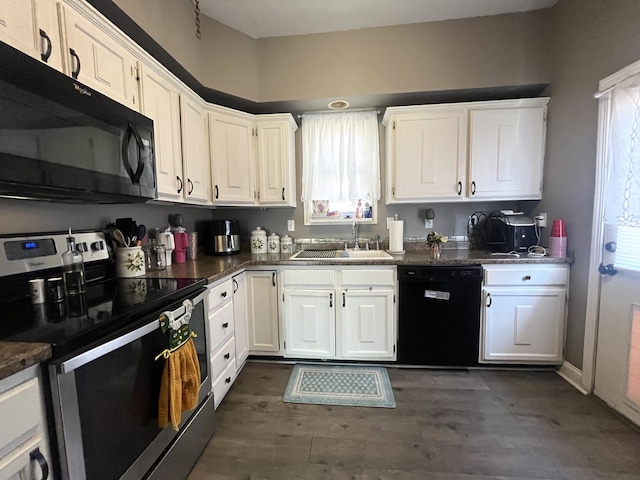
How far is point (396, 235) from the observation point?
259 centimetres

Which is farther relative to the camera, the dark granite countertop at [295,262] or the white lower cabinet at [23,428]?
the dark granite countertop at [295,262]

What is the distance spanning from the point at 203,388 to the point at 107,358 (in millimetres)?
735

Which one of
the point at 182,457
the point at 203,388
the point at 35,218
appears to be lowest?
the point at 182,457

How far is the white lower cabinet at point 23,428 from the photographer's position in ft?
2.11

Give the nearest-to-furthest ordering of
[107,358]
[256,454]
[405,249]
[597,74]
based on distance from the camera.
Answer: [107,358]
[256,454]
[597,74]
[405,249]

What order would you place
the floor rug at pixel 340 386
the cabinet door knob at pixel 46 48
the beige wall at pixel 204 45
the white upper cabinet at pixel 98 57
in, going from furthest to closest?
the floor rug at pixel 340 386, the beige wall at pixel 204 45, the white upper cabinet at pixel 98 57, the cabinet door knob at pixel 46 48

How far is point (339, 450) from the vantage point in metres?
1.51

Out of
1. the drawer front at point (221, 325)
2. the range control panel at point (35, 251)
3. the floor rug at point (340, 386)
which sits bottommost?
the floor rug at point (340, 386)

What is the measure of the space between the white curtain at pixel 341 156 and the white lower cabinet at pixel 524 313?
4.26ft

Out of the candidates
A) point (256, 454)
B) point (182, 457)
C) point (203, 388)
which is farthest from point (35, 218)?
point (256, 454)

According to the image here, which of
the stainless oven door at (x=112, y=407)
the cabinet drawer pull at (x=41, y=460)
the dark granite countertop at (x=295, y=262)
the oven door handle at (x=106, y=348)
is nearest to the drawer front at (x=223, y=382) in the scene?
the stainless oven door at (x=112, y=407)

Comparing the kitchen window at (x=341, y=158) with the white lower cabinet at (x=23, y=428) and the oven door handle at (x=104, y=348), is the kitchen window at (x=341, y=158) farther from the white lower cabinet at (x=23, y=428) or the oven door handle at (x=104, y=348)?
the white lower cabinet at (x=23, y=428)

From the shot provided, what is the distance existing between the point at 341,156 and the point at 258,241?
117cm

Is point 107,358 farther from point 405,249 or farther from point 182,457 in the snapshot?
point 405,249
